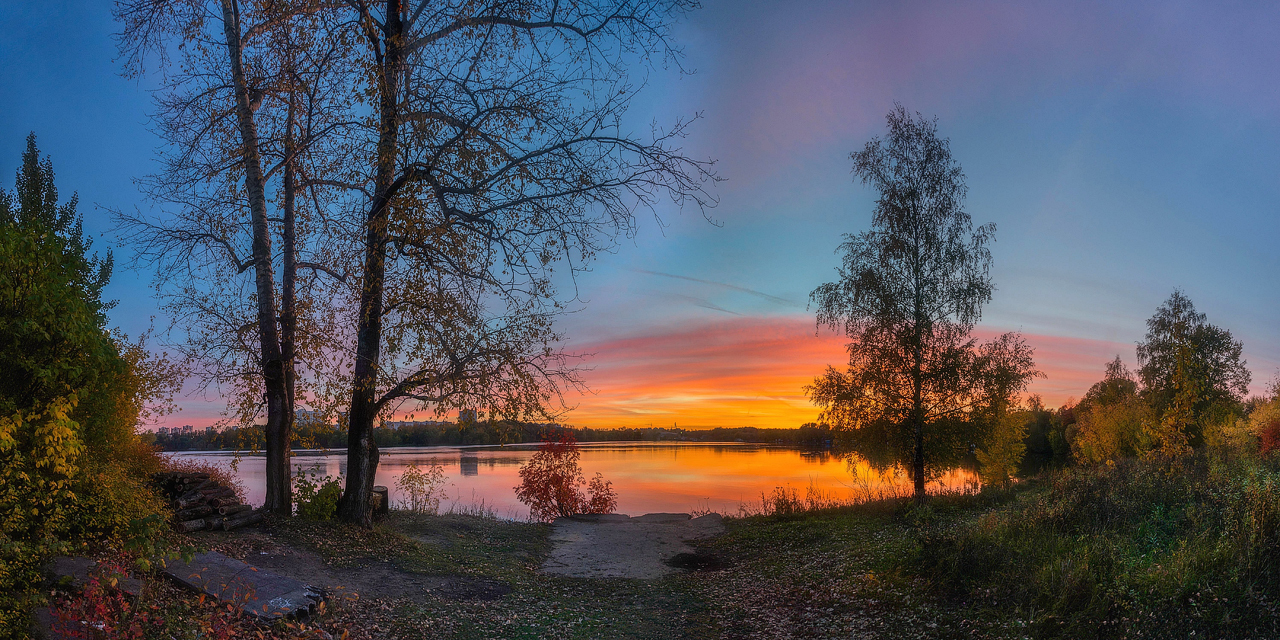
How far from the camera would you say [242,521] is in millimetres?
10641

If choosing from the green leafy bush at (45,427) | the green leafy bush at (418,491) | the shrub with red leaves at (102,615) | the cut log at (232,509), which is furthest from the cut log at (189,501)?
the green leafy bush at (418,491)

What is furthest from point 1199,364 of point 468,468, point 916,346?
point 468,468

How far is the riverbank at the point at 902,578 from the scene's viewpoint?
622cm

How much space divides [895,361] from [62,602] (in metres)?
16.9

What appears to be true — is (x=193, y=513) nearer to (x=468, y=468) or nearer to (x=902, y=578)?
(x=902, y=578)

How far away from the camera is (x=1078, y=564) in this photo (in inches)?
274

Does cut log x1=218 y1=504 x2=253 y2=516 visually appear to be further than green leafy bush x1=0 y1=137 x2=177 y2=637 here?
Yes

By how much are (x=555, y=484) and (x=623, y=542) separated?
6939mm

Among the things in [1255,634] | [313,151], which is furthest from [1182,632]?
[313,151]

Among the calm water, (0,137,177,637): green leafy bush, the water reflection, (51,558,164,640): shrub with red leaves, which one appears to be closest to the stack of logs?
(0,137,177,637): green leafy bush

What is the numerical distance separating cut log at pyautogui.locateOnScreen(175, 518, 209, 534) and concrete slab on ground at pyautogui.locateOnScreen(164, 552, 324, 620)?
179 centimetres

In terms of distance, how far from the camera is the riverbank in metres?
6.22

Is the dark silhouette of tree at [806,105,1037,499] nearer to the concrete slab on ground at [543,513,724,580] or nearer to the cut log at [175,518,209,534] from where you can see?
the concrete slab on ground at [543,513,724,580]

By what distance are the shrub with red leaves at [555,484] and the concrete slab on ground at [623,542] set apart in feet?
6.72
